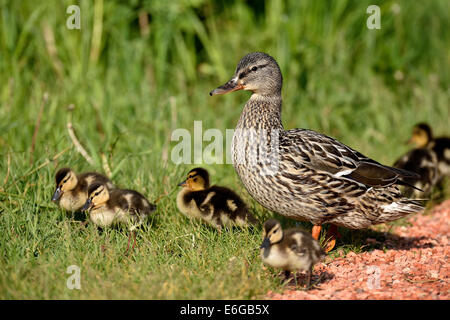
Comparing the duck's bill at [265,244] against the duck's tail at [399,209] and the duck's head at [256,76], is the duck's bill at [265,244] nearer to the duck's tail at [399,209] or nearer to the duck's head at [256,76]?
the duck's tail at [399,209]

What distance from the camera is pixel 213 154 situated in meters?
6.38

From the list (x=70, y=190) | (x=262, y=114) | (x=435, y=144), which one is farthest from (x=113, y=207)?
(x=435, y=144)

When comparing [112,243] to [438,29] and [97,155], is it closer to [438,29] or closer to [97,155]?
[97,155]

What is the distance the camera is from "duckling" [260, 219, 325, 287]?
12.1ft

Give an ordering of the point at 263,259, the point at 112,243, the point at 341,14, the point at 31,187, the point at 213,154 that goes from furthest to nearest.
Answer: the point at 341,14 → the point at 213,154 → the point at 31,187 → the point at 112,243 → the point at 263,259

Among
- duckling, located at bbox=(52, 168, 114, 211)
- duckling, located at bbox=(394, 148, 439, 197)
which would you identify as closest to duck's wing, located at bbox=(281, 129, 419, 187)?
duckling, located at bbox=(394, 148, 439, 197)

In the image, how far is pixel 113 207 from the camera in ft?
14.9

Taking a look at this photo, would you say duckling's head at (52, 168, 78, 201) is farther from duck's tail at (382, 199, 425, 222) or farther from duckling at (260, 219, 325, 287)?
duck's tail at (382, 199, 425, 222)

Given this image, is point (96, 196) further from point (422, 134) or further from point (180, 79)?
point (422, 134)

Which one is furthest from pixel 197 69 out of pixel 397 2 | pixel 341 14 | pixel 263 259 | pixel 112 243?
pixel 263 259

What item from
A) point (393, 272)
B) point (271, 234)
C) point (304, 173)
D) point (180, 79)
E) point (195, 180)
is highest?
point (180, 79)

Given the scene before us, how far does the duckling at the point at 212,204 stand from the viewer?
4.64 metres

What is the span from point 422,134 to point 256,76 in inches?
100

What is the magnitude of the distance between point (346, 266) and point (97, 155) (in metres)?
2.53
